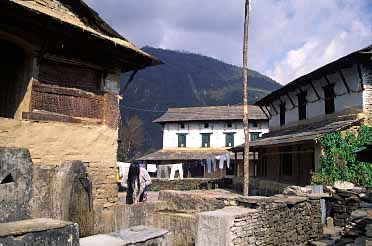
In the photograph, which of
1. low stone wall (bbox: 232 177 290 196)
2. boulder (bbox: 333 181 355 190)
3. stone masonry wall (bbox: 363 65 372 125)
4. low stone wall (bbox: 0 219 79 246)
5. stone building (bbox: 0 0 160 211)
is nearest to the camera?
low stone wall (bbox: 0 219 79 246)

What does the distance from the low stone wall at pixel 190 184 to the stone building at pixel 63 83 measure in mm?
21542

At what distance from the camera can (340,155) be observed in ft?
56.4

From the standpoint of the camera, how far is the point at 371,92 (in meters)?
17.3

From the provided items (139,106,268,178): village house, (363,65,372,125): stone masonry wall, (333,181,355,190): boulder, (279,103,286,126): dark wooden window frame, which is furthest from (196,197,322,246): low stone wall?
(139,106,268,178): village house

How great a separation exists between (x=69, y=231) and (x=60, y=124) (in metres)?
7.31

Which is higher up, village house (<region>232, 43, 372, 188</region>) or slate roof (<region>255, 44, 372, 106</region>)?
slate roof (<region>255, 44, 372, 106</region>)

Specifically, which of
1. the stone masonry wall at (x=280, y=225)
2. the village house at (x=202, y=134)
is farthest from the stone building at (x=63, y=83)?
the village house at (x=202, y=134)

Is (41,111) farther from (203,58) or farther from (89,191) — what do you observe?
(203,58)

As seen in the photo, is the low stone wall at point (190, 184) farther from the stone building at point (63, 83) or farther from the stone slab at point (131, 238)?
the stone slab at point (131, 238)

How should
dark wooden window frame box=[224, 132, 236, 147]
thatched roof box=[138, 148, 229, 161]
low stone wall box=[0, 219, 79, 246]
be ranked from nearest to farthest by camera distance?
low stone wall box=[0, 219, 79, 246]
thatched roof box=[138, 148, 229, 161]
dark wooden window frame box=[224, 132, 236, 147]

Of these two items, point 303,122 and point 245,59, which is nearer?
point 245,59

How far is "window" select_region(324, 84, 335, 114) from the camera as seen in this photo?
19.7 m

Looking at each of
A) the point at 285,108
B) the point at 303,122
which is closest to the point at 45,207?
the point at 303,122

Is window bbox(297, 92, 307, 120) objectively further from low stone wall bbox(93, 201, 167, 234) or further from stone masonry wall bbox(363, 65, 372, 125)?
low stone wall bbox(93, 201, 167, 234)
